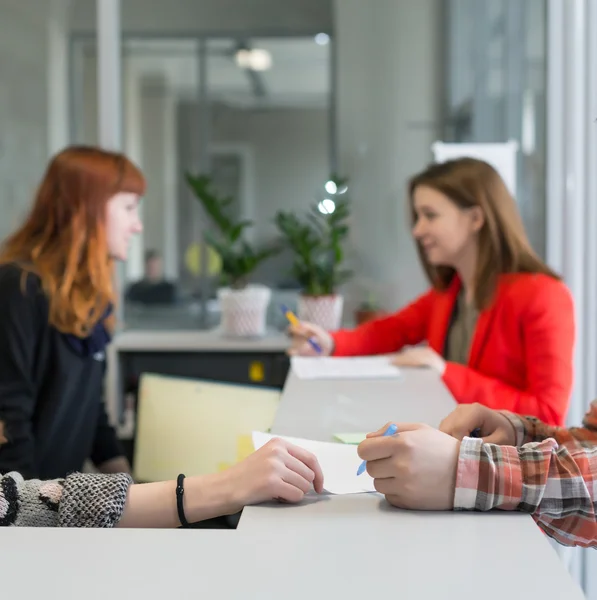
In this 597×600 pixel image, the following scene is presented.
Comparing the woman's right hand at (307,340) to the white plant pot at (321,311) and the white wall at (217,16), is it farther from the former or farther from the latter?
the white wall at (217,16)

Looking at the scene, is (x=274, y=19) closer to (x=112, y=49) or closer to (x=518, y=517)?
(x=112, y=49)

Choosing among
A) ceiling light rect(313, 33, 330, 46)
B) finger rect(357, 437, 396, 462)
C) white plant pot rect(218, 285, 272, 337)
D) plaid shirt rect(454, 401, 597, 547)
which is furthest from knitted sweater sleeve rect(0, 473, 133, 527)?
ceiling light rect(313, 33, 330, 46)

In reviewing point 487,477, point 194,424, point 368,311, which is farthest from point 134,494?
point 368,311

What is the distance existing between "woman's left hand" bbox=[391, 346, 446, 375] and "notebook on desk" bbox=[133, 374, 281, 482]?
559 millimetres

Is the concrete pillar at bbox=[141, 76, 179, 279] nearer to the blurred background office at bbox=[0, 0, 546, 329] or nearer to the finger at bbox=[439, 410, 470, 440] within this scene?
the blurred background office at bbox=[0, 0, 546, 329]

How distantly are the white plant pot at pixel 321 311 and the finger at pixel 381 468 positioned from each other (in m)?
2.34

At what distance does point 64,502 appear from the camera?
103cm

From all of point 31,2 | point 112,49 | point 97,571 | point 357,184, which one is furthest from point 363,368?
point 31,2

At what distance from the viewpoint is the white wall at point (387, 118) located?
12.3ft

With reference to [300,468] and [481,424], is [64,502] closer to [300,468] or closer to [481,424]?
[300,468]

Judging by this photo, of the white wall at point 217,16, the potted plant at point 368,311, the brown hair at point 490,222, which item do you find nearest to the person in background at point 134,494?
the brown hair at point 490,222

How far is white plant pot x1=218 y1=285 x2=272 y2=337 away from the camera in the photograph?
3326mm

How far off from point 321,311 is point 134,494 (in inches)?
88.3

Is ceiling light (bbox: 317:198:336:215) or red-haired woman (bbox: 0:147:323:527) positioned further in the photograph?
ceiling light (bbox: 317:198:336:215)
